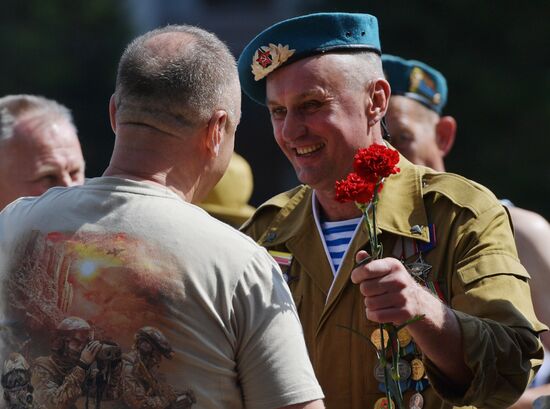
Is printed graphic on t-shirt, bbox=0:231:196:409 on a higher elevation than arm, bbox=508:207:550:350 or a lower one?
higher

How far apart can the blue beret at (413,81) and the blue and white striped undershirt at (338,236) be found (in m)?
2.02

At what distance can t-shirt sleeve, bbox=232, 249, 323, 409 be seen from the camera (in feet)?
9.41

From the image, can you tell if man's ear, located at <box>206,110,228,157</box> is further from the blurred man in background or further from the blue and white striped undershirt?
the blurred man in background

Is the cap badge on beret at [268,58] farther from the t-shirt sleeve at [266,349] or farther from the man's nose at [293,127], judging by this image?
the t-shirt sleeve at [266,349]

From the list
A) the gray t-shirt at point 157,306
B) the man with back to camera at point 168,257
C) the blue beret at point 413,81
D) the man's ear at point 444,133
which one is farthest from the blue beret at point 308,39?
the man's ear at point 444,133

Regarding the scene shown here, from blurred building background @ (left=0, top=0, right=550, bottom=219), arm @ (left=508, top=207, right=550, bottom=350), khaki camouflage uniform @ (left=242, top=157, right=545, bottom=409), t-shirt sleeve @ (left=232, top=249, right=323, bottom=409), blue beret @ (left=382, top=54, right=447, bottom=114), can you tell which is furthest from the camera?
blurred building background @ (left=0, top=0, right=550, bottom=219)

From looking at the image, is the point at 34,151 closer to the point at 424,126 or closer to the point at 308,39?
the point at 308,39

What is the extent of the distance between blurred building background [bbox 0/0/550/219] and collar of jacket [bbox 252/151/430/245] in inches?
513

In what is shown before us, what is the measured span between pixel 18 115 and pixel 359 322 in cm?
194

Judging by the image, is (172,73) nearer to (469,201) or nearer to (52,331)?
(52,331)

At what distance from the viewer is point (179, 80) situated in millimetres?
Answer: 3016

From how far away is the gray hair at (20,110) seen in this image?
195 inches

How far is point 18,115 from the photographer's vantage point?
499cm

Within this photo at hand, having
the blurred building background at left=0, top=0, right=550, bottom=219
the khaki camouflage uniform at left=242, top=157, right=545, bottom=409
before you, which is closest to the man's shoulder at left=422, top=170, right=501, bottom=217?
the khaki camouflage uniform at left=242, top=157, right=545, bottom=409
